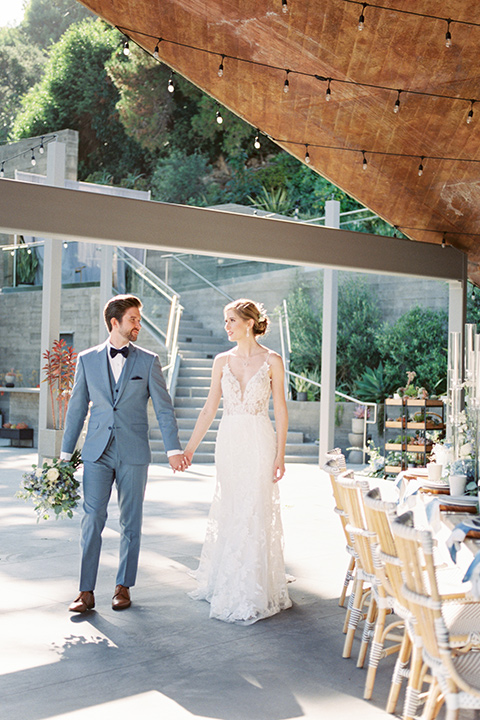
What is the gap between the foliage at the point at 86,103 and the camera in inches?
925

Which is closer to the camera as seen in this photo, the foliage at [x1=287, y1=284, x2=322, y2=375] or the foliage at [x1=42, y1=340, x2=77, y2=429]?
the foliage at [x1=42, y1=340, x2=77, y2=429]

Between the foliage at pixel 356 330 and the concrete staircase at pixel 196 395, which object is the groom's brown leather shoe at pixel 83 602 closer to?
the concrete staircase at pixel 196 395

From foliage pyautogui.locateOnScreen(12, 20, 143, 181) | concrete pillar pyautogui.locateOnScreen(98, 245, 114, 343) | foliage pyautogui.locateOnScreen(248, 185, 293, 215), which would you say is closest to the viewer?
concrete pillar pyautogui.locateOnScreen(98, 245, 114, 343)

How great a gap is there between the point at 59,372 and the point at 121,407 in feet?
19.9

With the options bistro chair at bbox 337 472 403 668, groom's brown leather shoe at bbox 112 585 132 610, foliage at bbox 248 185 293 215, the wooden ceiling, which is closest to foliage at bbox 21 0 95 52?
foliage at bbox 248 185 293 215

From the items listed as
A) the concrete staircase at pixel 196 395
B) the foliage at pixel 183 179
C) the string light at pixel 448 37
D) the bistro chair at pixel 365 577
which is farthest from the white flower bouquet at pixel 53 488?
the foliage at pixel 183 179

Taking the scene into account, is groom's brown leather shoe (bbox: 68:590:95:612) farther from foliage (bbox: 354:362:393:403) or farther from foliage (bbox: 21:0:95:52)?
foliage (bbox: 21:0:95:52)

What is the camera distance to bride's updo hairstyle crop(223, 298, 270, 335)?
186 inches

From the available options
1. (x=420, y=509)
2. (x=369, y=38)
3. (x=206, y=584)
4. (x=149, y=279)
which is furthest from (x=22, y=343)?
(x=420, y=509)

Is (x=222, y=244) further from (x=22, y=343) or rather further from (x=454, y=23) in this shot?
(x=22, y=343)

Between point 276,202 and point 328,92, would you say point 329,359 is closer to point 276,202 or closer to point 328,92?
point 328,92

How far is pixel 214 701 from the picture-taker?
10.8 feet

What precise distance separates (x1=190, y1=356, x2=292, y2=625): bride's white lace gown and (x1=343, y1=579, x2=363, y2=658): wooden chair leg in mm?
659

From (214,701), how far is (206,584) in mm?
1539
